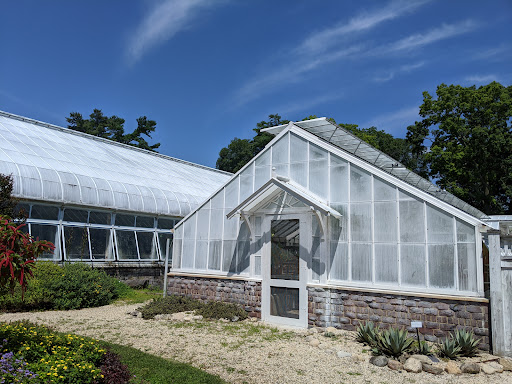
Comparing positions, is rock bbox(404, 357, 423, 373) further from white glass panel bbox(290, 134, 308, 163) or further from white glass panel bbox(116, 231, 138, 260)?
white glass panel bbox(116, 231, 138, 260)

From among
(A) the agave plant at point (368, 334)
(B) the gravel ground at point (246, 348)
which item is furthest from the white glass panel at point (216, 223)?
(A) the agave plant at point (368, 334)

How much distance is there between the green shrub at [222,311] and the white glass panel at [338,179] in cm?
→ 445

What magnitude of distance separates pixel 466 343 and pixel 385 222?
130 inches

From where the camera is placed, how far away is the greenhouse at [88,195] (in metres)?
16.7

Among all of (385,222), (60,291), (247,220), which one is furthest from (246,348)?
(60,291)

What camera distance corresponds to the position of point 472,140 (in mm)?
26516

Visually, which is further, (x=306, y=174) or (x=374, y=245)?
(x=306, y=174)

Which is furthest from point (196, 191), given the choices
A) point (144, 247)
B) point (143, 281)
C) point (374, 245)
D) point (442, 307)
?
point (442, 307)

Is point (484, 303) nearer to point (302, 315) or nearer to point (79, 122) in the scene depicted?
point (302, 315)

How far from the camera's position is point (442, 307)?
362 inches

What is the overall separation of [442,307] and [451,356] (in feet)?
4.51

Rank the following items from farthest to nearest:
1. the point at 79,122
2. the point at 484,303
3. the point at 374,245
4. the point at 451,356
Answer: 1. the point at 79,122
2. the point at 374,245
3. the point at 484,303
4. the point at 451,356

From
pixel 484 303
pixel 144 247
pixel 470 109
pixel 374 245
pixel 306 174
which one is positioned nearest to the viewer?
pixel 484 303

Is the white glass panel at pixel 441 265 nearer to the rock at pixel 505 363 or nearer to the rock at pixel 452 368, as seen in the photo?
the rock at pixel 505 363
